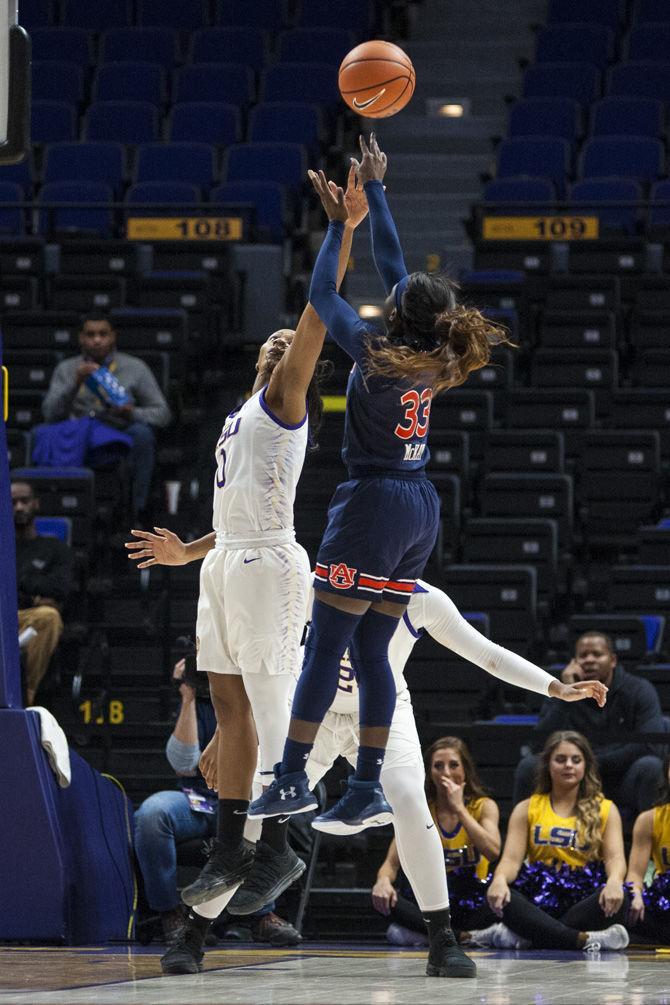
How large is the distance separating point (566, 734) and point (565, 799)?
1.07ft

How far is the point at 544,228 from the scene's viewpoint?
47.3 feet

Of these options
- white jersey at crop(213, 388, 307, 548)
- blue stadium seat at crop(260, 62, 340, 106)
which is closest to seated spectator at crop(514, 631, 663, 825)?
white jersey at crop(213, 388, 307, 548)

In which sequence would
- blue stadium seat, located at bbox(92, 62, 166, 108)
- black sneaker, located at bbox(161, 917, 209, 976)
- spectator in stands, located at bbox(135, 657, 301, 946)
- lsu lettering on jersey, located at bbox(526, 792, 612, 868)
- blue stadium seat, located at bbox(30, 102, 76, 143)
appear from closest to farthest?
1. black sneaker, located at bbox(161, 917, 209, 976)
2. spectator in stands, located at bbox(135, 657, 301, 946)
3. lsu lettering on jersey, located at bbox(526, 792, 612, 868)
4. blue stadium seat, located at bbox(30, 102, 76, 143)
5. blue stadium seat, located at bbox(92, 62, 166, 108)

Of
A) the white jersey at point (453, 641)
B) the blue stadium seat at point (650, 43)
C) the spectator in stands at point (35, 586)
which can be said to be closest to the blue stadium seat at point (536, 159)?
the blue stadium seat at point (650, 43)

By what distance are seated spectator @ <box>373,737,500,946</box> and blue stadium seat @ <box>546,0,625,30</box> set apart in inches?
427

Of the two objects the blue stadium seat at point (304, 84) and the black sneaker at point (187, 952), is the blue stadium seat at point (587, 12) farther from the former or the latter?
the black sneaker at point (187, 952)

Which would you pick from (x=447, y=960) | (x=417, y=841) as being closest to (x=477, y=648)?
(x=417, y=841)

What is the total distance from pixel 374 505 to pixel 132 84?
41.8 feet

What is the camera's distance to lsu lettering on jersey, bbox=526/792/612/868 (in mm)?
8125

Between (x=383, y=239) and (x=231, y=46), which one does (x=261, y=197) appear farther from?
(x=383, y=239)

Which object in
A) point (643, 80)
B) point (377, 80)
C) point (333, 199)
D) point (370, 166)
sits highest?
point (643, 80)

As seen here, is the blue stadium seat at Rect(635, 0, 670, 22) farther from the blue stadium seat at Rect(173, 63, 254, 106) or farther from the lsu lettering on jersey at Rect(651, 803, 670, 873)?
the lsu lettering on jersey at Rect(651, 803, 670, 873)

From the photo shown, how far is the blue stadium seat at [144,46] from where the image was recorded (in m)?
17.5

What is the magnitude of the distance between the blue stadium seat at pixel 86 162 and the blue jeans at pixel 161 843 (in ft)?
29.5
